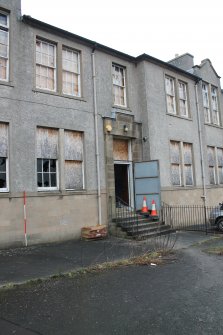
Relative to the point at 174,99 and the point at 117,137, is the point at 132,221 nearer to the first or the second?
the point at 117,137

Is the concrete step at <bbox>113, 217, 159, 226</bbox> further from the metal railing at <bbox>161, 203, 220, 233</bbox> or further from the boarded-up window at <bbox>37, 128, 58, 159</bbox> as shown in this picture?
the boarded-up window at <bbox>37, 128, 58, 159</bbox>

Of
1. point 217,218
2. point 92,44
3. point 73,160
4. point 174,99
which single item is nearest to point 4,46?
point 92,44

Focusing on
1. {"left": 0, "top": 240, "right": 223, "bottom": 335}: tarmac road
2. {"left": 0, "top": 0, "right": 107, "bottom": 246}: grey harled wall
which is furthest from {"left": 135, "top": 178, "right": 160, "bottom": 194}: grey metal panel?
{"left": 0, "top": 240, "right": 223, "bottom": 335}: tarmac road

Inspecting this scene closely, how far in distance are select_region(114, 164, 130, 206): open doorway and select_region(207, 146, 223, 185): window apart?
6952 millimetres

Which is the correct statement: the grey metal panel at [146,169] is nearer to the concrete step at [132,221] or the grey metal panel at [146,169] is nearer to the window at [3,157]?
the concrete step at [132,221]

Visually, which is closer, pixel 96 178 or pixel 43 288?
pixel 43 288

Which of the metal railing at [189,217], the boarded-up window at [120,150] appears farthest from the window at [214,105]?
the boarded-up window at [120,150]

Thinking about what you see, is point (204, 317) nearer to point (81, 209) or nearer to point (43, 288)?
point (43, 288)

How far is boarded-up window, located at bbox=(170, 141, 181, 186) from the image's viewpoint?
58.6ft

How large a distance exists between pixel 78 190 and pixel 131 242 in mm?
3035

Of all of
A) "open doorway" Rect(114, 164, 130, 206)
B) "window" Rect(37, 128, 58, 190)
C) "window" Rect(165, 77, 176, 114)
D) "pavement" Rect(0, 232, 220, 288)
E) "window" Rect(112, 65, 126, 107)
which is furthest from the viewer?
"window" Rect(165, 77, 176, 114)

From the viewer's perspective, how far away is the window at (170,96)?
60.2ft

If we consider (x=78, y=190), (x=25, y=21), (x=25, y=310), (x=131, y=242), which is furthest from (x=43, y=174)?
(x=25, y=310)

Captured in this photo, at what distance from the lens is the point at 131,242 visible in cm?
1249
